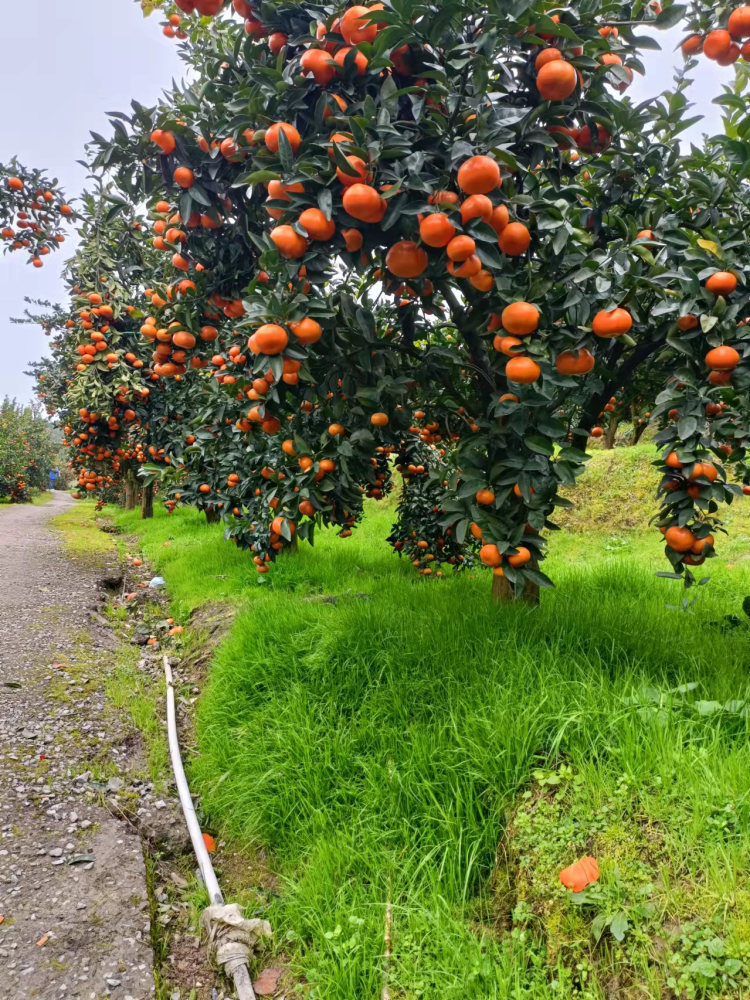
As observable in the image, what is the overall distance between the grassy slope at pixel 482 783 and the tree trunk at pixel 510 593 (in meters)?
0.15

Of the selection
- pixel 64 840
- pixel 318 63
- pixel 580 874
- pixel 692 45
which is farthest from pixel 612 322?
pixel 64 840

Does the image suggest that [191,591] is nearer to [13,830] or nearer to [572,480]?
[13,830]

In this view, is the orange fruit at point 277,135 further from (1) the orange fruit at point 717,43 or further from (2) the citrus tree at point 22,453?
(2) the citrus tree at point 22,453

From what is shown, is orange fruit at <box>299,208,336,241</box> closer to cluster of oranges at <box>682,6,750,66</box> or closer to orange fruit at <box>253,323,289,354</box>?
orange fruit at <box>253,323,289,354</box>

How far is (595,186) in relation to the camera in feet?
7.77

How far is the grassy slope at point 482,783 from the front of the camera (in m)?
1.53

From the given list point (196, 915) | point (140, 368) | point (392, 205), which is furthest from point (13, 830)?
point (140, 368)

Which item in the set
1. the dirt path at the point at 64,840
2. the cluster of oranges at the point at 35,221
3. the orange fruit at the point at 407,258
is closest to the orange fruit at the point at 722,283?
the orange fruit at the point at 407,258

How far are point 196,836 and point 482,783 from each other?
1255mm

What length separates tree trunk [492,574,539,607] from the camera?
3.04 metres

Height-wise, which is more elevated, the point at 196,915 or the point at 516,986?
the point at 516,986

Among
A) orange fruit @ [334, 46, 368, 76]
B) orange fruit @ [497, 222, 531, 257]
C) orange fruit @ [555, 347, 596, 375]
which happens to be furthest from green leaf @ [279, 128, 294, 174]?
orange fruit @ [555, 347, 596, 375]

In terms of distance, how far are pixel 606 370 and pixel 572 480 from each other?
765 mm

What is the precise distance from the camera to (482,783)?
6.65ft
